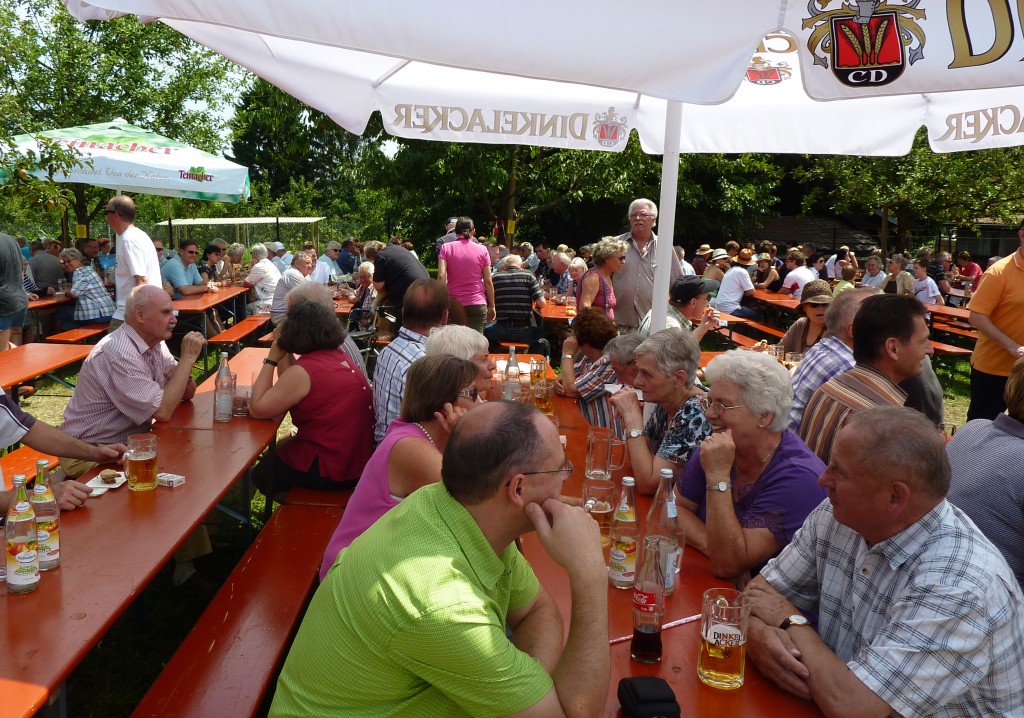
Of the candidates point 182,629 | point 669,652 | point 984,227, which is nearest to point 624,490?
point 669,652

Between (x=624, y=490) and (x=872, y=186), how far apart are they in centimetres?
2020

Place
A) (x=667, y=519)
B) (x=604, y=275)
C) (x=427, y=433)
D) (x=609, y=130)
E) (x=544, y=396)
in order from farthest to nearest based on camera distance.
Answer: (x=604, y=275), (x=544, y=396), (x=609, y=130), (x=427, y=433), (x=667, y=519)

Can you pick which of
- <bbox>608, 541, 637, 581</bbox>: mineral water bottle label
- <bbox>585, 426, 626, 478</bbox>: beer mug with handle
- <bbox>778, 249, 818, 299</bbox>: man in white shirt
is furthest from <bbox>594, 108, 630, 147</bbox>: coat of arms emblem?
<bbox>778, 249, 818, 299</bbox>: man in white shirt

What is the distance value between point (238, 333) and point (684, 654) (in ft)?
25.8

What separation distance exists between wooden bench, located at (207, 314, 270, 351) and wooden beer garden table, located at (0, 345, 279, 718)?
4908mm

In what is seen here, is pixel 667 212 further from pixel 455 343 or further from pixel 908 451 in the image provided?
pixel 908 451

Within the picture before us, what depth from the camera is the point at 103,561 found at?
95.0 inches

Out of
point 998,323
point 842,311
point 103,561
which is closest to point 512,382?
point 842,311

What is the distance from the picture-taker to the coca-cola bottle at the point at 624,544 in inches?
90.8

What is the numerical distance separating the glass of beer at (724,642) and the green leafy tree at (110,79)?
49.8 feet

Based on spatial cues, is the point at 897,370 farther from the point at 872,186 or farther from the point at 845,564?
the point at 872,186

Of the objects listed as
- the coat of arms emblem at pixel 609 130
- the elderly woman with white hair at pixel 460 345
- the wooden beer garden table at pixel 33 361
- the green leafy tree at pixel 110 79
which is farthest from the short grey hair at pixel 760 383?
the green leafy tree at pixel 110 79

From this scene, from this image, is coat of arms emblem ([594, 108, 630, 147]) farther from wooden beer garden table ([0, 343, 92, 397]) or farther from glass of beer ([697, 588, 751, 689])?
wooden beer garden table ([0, 343, 92, 397])

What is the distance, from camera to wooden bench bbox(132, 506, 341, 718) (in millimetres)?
2305
